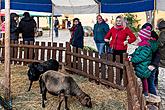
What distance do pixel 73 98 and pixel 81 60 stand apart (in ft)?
7.11

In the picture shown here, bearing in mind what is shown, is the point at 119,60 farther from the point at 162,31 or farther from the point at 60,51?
the point at 60,51

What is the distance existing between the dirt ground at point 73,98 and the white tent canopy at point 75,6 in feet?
16.6

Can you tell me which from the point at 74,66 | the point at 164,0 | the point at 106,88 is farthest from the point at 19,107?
the point at 164,0

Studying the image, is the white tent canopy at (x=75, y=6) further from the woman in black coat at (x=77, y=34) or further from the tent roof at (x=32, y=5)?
the woman in black coat at (x=77, y=34)

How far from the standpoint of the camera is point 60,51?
9.08 m

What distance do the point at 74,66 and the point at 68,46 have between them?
0.57 m

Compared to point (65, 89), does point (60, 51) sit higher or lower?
higher

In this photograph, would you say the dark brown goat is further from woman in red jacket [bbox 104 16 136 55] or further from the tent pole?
woman in red jacket [bbox 104 16 136 55]

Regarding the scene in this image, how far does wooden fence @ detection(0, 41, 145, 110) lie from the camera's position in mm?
7219

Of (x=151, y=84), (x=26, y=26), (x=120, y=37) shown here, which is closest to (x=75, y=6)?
(x=26, y=26)

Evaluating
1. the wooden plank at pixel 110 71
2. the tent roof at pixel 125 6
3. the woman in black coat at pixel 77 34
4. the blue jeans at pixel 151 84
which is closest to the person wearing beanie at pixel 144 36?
the blue jeans at pixel 151 84

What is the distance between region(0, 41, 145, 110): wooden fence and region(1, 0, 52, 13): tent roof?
2.62m

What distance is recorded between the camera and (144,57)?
5.82 meters

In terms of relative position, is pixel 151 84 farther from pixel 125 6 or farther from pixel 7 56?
pixel 125 6
